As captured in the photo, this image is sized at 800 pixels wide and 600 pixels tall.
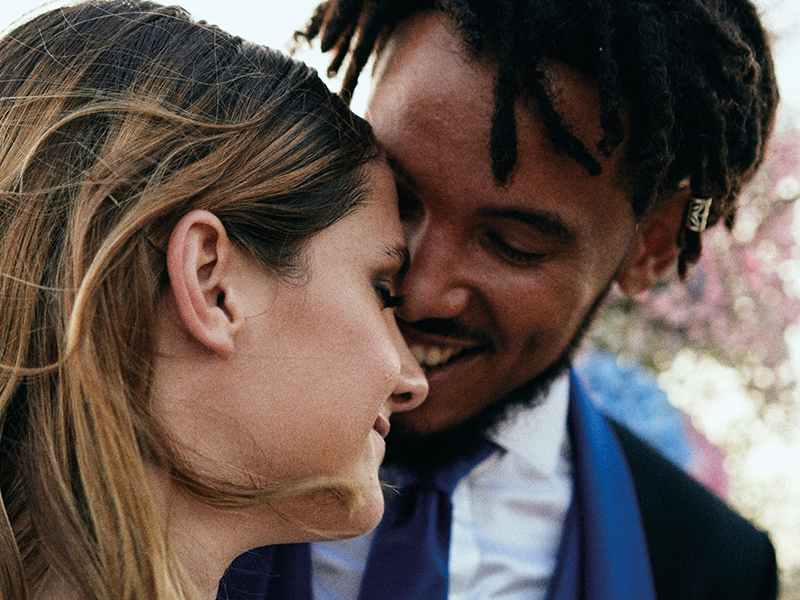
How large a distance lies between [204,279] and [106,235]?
0.54 feet

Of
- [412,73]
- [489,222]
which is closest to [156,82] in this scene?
[412,73]

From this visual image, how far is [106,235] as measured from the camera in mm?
1234

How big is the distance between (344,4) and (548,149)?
29.2 inches

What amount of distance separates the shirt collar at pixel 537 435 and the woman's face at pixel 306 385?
0.81 m

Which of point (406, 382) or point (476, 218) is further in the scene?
point (476, 218)

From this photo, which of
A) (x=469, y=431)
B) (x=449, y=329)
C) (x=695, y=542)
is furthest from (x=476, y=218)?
(x=695, y=542)

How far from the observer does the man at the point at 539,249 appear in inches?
68.5

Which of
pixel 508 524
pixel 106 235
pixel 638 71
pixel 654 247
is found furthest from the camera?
pixel 654 247

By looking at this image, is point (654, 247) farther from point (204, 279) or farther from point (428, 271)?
point (204, 279)

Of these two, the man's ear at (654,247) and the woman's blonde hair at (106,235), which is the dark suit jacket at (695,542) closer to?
the man's ear at (654,247)

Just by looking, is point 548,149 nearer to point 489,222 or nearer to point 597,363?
point 489,222

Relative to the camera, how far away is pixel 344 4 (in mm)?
2107

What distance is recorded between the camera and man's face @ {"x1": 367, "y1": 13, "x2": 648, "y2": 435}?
176 cm

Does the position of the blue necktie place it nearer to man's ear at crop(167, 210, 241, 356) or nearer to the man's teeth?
the man's teeth
